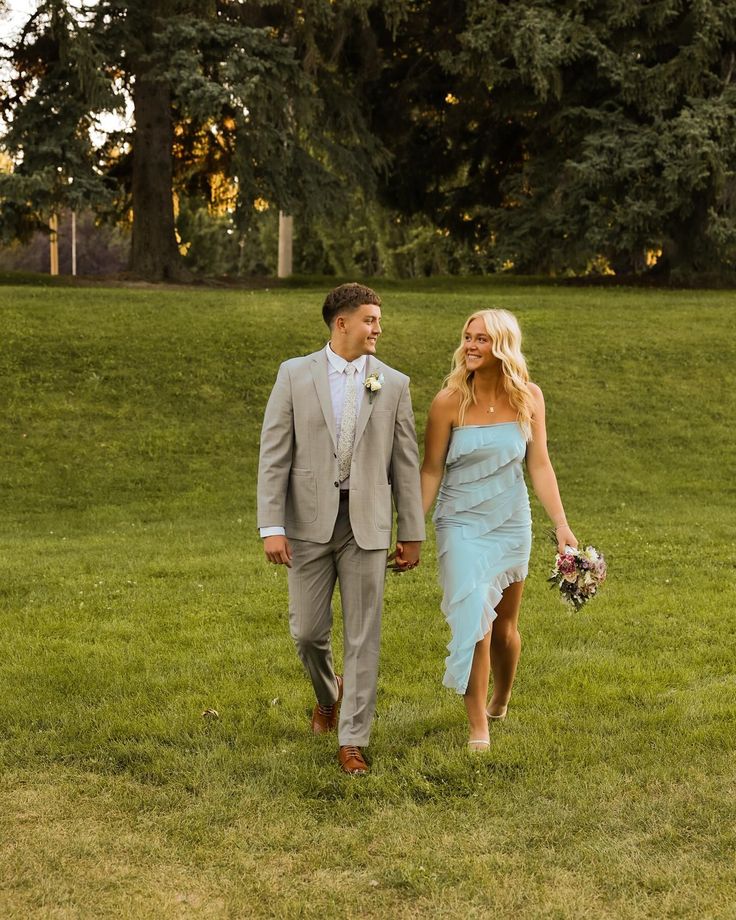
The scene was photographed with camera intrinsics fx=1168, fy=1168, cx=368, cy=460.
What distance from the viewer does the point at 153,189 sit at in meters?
26.0

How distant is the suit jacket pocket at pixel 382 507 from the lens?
18.2 ft

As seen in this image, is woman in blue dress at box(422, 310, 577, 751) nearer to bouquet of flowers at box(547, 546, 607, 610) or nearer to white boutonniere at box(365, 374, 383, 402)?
bouquet of flowers at box(547, 546, 607, 610)

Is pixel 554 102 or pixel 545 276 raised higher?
pixel 554 102

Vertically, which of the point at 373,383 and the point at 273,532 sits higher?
the point at 373,383

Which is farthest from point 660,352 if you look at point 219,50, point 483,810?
point 483,810

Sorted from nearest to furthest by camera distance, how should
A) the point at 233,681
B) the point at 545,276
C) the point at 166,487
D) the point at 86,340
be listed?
the point at 233,681 → the point at 166,487 → the point at 86,340 → the point at 545,276

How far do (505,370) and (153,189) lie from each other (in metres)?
21.8

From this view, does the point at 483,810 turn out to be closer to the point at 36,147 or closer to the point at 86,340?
the point at 86,340

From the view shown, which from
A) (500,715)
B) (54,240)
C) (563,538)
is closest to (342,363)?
(563,538)

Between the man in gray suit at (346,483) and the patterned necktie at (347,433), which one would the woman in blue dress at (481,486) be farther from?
the patterned necktie at (347,433)

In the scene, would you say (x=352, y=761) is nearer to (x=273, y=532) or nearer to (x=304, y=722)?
(x=304, y=722)

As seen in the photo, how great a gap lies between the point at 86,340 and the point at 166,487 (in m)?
5.23

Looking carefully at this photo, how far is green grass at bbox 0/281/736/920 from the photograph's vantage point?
4.49 meters

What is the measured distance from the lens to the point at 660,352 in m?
20.0
